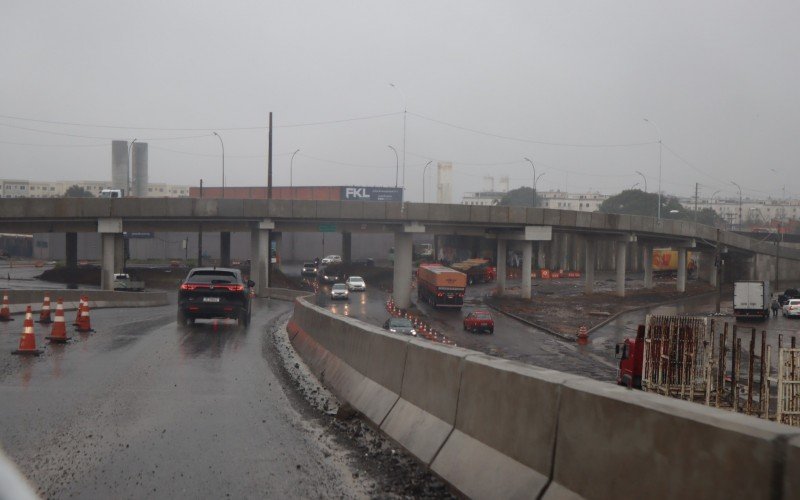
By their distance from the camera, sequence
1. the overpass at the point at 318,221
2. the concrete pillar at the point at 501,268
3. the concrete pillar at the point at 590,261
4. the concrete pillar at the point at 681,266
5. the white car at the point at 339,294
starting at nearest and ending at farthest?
the overpass at the point at 318,221
the white car at the point at 339,294
the concrete pillar at the point at 501,268
the concrete pillar at the point at 590,261
the concrete pillar at the point at 681,266

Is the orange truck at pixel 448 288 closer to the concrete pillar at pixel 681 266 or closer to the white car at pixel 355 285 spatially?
the white car at pixel 355 285

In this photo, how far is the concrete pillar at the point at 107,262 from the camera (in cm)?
6275

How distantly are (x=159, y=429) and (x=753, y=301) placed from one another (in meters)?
58.7

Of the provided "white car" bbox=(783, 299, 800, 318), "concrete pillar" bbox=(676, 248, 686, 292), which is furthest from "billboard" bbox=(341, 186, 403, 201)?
"white car" bbox=(783, 299, 800, 318)

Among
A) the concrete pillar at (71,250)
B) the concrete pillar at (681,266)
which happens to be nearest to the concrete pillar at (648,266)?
the concrete pillar at (681,266)

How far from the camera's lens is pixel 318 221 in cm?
6938

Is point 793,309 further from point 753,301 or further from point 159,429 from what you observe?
point 159,429

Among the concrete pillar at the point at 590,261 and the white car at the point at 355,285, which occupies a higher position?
the concrete pillar at the point at 590,261

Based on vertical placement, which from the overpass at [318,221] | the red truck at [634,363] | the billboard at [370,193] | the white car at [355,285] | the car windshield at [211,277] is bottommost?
the white car at [355,285]

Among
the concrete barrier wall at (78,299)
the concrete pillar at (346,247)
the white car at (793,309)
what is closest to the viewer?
the concrete barrier wall at (78,299)

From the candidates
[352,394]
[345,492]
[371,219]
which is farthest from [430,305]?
[345,492]

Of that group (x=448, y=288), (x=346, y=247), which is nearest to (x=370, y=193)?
(x=346, y=247)

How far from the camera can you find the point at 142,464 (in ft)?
26.1

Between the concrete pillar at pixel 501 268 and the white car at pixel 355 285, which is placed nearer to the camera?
the white car at pixel 355 285
